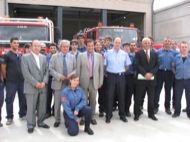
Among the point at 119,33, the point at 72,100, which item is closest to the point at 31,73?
the point at 72,100

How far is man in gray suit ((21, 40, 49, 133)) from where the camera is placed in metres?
5.36

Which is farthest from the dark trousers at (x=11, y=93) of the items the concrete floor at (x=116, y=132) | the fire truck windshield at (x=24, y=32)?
the fire truck windshield at (x=24, y=32)

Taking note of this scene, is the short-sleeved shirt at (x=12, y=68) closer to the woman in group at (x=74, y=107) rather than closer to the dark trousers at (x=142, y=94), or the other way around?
the woman in group at (x=74, y=107)

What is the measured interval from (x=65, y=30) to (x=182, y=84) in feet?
83.5

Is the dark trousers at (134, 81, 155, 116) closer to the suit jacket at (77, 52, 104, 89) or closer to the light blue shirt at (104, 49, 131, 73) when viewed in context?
the light blue shirt at (104, 49, 131, 73)

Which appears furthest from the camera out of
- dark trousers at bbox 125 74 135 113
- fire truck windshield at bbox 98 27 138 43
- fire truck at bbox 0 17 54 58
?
fire truck windshield at bbox 98 27 138 43

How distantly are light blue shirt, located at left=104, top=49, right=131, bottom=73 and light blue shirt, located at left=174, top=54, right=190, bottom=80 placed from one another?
1220mm

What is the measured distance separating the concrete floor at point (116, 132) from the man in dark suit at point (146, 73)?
0.38m

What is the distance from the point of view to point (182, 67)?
21.1 ft

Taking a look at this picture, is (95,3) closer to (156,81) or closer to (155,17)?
(155,17)

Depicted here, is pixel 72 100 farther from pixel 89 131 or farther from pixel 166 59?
pixel 166 59

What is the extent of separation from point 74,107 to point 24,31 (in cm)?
572

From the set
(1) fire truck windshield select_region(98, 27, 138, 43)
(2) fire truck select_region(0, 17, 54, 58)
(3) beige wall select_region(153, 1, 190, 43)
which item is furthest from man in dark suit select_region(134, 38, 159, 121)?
(3) beige wall select_region(153, 1, 190, 43)

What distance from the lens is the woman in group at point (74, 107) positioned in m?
5.19
